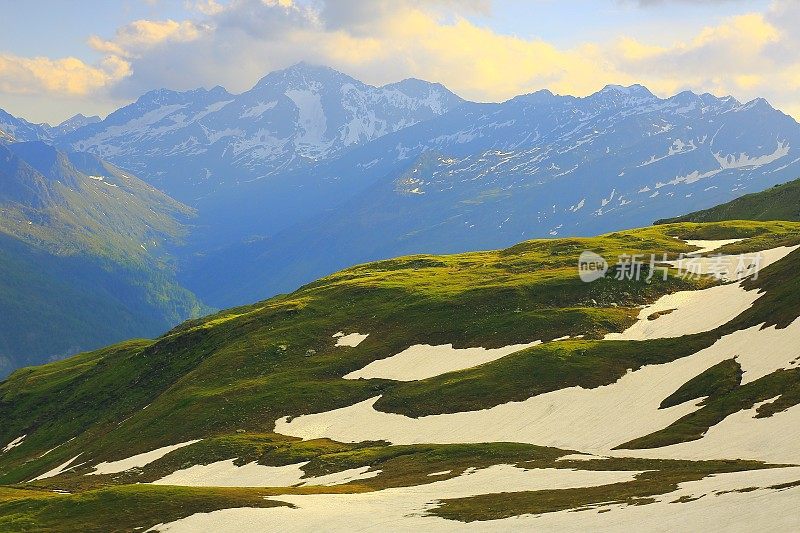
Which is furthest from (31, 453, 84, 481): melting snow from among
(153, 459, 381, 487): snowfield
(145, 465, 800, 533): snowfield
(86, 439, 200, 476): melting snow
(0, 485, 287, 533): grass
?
(145, 465, 800, 533): snowfield

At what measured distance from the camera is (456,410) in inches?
3524

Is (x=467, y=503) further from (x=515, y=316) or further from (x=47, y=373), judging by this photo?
(x=47, y=373)

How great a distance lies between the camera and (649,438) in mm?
66625

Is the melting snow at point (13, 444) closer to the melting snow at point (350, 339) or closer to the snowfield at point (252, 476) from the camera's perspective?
the melting snow at point (350, 339)

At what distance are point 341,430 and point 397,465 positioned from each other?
2208cm

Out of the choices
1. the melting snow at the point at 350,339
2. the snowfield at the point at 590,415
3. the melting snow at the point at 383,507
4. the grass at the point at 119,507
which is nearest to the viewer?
the melting snow at the point at 383,507

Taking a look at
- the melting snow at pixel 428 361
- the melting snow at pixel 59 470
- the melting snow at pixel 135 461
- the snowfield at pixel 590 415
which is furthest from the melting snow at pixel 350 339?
the melting snow at pixel 59 470

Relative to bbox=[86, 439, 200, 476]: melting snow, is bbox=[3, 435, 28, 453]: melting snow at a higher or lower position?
higher

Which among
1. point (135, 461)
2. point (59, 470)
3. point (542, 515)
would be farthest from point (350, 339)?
point (542, 515)

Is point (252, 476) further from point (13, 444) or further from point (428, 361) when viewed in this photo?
point (13, 444)

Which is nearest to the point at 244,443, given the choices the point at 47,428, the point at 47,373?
the point at 47,428

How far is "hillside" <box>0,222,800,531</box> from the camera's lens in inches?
1957

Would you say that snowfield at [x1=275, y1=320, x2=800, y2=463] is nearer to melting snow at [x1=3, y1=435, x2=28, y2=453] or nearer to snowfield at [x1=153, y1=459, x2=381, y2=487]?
snowfield at [x1=153, y1=459, x2=381, y2=487]

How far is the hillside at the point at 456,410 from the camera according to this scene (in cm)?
4972
